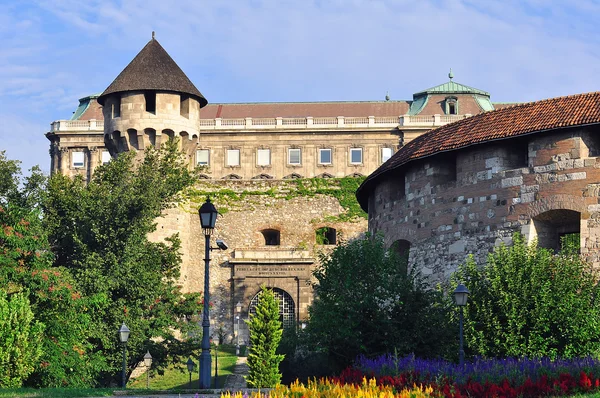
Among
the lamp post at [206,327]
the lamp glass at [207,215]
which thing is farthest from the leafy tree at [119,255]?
the lamp glass at [207,215]

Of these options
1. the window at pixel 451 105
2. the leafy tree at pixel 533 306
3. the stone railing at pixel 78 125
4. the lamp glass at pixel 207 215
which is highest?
the window at pixel 451 105

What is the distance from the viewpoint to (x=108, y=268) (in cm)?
3700

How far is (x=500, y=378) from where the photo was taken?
57.1 ft

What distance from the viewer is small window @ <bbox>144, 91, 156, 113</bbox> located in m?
48.0

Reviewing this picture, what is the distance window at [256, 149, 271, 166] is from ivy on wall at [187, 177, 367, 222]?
24.6 meters

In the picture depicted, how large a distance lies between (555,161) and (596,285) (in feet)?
8.92

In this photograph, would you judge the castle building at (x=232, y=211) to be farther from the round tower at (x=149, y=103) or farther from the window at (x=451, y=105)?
the window at (x=451, y=105)

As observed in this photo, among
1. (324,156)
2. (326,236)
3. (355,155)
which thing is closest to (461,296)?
(326,236)

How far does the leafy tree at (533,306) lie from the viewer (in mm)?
22875

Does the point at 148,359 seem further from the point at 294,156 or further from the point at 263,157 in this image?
the point at 294,156

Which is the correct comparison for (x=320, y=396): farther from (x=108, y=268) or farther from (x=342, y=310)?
(x=108, y=268)

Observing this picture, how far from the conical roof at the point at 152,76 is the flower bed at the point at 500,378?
28761 millimetres

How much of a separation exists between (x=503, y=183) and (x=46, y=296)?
1238 centimetres

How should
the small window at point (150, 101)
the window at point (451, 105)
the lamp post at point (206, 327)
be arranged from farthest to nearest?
the window at point (451, 105) → the small window at point (150, 101) → the lamp post at point (206, 327)
